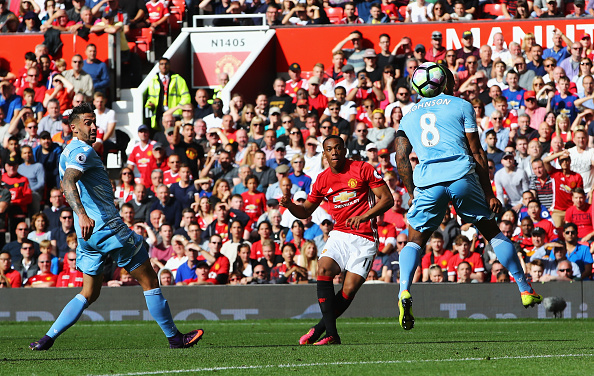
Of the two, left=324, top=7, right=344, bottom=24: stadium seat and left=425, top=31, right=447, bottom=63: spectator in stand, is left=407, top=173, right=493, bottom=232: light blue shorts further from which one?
left=324, top=7, right=344, bottom=24: stadium seat

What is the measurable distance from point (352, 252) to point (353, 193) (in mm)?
542

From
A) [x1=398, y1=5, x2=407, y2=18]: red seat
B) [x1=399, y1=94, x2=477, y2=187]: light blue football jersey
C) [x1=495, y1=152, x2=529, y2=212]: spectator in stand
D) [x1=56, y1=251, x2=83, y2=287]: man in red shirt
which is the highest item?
[x1=398, y1=5, x2=407, y2=18]: red seat

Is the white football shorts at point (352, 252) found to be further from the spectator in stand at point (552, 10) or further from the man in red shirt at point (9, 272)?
the spectator in stand at point (552, 10)

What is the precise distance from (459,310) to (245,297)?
306 centimetres

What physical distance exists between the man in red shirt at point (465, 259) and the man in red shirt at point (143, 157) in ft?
20.0

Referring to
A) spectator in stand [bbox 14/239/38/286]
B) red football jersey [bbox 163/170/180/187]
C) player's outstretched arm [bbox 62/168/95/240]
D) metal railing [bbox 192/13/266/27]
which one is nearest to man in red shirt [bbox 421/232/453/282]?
red football jersey [bbox 163/170/180/187]

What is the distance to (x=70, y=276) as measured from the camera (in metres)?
15.8

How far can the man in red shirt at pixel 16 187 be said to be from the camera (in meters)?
17.7

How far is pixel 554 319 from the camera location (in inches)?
539

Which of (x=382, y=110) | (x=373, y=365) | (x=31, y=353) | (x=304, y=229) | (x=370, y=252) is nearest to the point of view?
(x=373, y=365)

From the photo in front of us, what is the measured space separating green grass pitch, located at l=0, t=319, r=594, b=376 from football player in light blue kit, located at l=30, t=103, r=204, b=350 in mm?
291

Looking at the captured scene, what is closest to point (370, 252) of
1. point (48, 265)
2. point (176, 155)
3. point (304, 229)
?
point (304, 229)

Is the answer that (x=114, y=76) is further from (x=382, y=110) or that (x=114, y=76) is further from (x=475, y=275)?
(x=475, y=275)

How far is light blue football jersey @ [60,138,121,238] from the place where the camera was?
8406 millimetres
